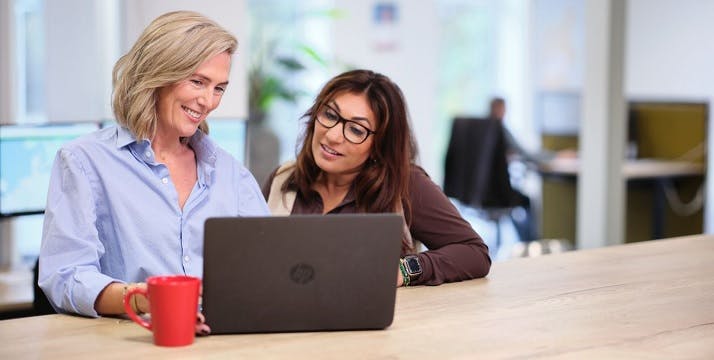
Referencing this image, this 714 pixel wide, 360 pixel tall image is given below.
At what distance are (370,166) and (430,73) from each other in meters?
5.82

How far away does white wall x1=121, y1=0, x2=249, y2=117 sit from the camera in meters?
4.00

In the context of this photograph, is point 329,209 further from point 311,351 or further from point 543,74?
point 543,74

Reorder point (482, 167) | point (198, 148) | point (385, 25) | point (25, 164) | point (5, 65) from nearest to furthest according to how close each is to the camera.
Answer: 1. point (198, 148)
2. point (25, 164)
3. point (5, 65)
4. point (482, 167)
5. point (385, 25)

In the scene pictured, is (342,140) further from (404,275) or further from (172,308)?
(172,308)

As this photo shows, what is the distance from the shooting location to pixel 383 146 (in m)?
2.57

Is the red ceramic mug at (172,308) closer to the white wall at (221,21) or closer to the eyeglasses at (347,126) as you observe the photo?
the eyeglasses at (347,126)

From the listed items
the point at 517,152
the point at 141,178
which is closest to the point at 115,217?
the point at 141,178

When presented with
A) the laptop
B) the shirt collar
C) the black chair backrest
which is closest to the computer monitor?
the shirt collar

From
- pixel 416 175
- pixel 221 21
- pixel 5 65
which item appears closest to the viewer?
pixel 416 175

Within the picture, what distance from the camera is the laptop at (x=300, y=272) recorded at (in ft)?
5.45

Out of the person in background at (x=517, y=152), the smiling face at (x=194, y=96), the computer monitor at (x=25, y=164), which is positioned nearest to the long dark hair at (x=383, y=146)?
the smiling face at (x=194, y=96)

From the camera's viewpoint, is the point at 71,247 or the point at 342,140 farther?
the point at 342,140

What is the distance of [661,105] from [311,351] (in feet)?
18.0

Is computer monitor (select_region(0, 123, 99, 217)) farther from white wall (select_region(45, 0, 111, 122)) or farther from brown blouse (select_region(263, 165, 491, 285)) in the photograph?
white wall (select_region(45, 0, 111, 122))
